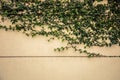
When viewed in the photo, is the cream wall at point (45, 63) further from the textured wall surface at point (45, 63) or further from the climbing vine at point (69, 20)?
the climbing vine at point (69, 20)

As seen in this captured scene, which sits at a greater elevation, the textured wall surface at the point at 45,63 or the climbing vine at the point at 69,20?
the climbing vine at the point at 69,20

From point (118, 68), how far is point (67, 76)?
Result: 44.3 inches

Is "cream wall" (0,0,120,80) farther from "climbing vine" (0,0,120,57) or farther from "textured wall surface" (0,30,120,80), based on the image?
"climbing vine" (0,0,120,57)

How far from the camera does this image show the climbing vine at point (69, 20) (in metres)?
3.59

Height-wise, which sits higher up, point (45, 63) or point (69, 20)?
point (69, 20)

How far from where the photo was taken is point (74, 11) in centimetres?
362

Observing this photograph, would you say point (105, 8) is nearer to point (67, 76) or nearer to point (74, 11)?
point (74, 11)

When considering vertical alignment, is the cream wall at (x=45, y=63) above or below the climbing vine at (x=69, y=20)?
below

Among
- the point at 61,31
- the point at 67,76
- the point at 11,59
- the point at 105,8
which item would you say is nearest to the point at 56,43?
the point at 61,31

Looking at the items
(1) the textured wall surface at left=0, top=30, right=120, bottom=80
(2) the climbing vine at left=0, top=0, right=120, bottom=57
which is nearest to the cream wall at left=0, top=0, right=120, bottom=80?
(1) the textured wall surface at left=0, top=30, right=120, bottom=80

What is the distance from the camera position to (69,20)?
144 inches

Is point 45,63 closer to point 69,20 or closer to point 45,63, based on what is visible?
point 45,63

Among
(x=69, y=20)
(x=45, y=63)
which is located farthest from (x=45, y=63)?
(x=69, y=20)

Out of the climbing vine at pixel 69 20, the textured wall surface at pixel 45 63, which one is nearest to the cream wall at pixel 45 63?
the textured wall surface at pixel 45 63
